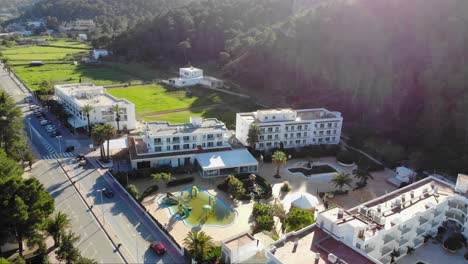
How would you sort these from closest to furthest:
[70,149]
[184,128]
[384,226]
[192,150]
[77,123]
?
[384,226]
[192,150]
[184,128]
[70,149]
[77,123]

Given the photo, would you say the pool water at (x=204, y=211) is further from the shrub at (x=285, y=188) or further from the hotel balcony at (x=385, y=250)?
the hotel balcony at (x=385, y=250)

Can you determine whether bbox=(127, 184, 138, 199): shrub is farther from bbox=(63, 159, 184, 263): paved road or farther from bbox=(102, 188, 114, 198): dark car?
bbox=(102, 188, 114, 198): dark car

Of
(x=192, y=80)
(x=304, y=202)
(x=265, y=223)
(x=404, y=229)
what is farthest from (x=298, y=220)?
(x=192, y=80)

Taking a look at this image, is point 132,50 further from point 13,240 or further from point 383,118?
point 13,240

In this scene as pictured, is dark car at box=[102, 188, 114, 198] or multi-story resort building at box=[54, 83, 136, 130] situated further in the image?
multi-story resort building at box=[54, 83, 136, 130]

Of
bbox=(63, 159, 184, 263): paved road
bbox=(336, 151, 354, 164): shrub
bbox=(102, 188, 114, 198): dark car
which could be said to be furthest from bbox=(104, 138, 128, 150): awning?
bbox=(336, 151, 354, 164): shrub

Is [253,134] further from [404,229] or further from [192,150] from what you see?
[404,229]
